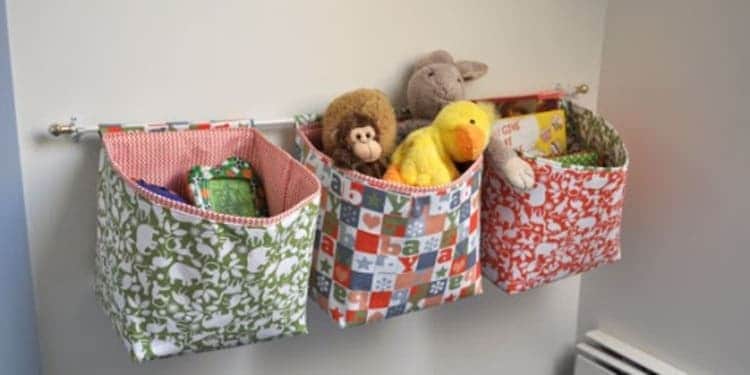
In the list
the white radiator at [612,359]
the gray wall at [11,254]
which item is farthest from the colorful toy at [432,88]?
the white radiator at [612,359]

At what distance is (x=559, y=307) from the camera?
70.3 inches

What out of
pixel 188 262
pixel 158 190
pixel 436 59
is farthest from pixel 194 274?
pixel 436 59

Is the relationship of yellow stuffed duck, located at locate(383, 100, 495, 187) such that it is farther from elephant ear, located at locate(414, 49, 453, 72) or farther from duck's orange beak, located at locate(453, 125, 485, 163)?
elephant ear, located at locate(414, 49, 453, 72)

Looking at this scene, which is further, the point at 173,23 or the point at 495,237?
the point at 495,237

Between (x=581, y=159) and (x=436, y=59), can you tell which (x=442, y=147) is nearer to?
(x=436, y=59)

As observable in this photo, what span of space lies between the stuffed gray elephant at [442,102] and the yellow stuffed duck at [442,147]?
0.24 ft

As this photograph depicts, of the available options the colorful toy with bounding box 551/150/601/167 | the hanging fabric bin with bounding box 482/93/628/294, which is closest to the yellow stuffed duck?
the hanging fabric bin with bounding box 482/93/628/294

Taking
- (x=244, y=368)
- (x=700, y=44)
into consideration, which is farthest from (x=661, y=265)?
(x=244, y=368)

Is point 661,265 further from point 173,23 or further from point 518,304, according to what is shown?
point 173,23

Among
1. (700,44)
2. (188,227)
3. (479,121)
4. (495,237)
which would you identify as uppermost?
(700,44)

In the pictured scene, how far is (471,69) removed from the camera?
51.2 inches

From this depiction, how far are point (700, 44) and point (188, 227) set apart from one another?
1201mm

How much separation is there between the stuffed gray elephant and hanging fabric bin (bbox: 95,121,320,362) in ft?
1.08

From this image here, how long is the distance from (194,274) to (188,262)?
0.8 inches
